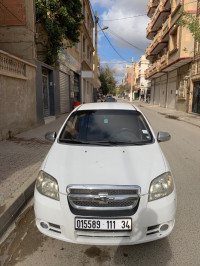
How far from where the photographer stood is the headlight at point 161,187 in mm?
2160

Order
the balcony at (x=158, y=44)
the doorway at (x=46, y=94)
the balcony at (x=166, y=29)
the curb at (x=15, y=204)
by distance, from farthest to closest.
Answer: the balcony at (x=158, y=44), the balcony at (x=166, y=29), the doorway at (x=46, y=94), the curb at (x=15, y=204)

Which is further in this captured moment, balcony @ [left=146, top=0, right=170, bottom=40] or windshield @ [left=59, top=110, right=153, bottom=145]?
balcony @ [left=146, top=0, right=170, bottom=40]

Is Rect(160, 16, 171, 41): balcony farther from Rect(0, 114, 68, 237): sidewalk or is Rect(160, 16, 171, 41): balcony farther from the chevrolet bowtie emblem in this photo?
the chevrolet bowtie emblem

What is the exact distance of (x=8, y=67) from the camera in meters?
7.34

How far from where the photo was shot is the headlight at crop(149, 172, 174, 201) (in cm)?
216

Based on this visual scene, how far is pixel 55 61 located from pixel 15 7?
3604 mm

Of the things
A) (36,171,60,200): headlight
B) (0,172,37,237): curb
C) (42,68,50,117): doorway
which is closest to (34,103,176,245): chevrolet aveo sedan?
(36,171,60,200): headlight

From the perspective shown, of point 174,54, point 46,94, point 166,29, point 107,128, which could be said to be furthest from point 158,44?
point 107,128

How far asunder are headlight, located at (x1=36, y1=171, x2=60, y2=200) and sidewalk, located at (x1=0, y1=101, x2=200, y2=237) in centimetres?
88

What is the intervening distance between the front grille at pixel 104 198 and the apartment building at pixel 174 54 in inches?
586

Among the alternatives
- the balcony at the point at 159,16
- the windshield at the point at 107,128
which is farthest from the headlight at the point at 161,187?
the balcony at the point at 159,16

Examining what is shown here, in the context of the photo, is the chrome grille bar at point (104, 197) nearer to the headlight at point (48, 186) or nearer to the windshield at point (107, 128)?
the headlight at point (48, 186)

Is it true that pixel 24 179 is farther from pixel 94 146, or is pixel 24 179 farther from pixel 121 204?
pixel 121 204

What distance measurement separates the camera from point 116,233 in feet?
6.72
